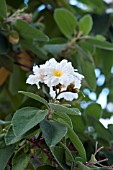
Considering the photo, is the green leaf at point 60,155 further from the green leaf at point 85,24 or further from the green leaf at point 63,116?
the green leaf at point 85,24

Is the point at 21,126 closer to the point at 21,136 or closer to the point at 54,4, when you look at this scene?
the point at 21,136

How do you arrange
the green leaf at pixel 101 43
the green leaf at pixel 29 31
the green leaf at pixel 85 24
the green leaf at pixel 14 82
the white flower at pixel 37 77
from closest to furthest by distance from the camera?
1. the white flower at pixel 37 77
2. the green leaf at pixel 29 31
3. the green leaf at pixel 101 43
4. the green leaf at pixel 85 24
5. the green leaf at pixel 14 82

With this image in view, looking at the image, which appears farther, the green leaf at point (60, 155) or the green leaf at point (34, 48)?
the green leaf at point (34, 48)

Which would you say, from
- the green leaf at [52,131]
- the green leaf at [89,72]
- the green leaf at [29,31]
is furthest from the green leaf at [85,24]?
the green leaf at [52,131]

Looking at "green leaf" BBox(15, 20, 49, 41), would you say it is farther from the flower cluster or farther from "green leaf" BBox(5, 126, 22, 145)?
"green leaf" BBox(5, 126, 22, 145)

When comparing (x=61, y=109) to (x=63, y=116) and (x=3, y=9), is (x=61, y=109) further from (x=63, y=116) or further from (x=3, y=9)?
(x=3, y=9)

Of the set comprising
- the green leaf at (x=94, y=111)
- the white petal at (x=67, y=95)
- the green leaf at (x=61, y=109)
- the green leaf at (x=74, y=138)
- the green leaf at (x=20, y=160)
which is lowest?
the green leaf at (x=20, y=160)
